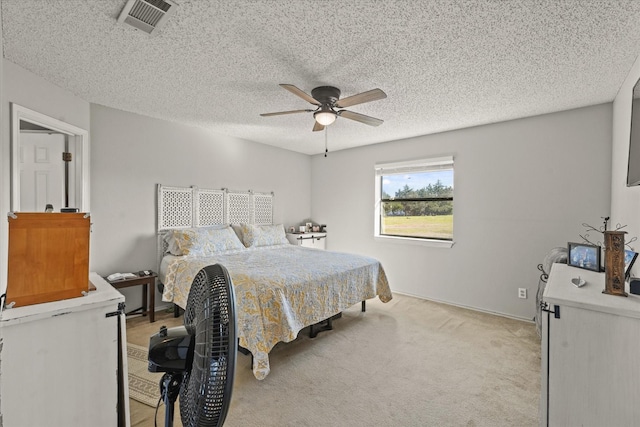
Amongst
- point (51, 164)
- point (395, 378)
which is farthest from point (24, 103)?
point (395, 378)

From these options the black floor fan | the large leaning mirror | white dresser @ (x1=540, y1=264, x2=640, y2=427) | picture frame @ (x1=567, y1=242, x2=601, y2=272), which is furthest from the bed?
picture frame @ (x1=567, y1=242, x2=601, y2=272)

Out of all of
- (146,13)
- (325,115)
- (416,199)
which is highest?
(146,13)

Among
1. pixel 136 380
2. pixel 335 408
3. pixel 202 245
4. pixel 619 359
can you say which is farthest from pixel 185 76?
pixel 619 359

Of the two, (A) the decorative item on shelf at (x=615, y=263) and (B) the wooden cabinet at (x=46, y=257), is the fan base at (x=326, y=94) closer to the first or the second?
(B) the wooden cabinet at (x=46, y=257)

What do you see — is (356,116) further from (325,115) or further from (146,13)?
(146,13)

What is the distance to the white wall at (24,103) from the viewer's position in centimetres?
215

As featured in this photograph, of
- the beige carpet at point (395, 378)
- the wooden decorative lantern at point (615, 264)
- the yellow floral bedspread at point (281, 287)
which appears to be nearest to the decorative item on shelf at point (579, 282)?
the wooden decorative lantern at point (615, 264)

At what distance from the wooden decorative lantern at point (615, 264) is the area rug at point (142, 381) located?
8.42ft

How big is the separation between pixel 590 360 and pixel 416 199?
3.33 meters

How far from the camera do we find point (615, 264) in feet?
4.80

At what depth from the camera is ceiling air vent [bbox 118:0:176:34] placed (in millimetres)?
1596

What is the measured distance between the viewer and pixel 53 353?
128 cm

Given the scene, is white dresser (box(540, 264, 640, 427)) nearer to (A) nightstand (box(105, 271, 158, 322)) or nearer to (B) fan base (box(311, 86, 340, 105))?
(B) fan base (box(311, 86, 340, 105))

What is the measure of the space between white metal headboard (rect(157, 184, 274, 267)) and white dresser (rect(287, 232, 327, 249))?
1.59 feet
